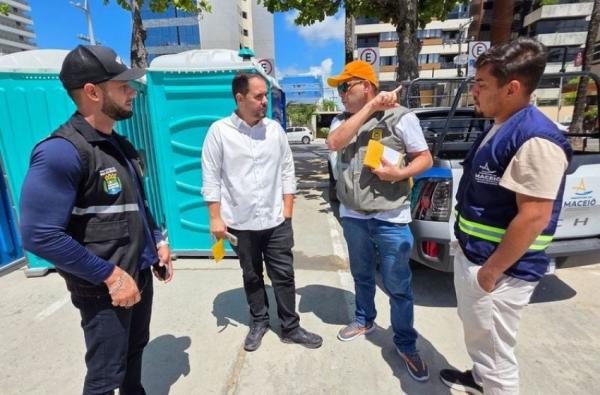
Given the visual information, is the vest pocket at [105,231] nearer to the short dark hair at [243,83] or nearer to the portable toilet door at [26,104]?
the short dark hair at [243,83]

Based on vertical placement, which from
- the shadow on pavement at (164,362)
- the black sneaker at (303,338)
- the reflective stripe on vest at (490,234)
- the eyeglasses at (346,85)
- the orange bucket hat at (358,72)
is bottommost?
the shadow on pavement at (164,362)

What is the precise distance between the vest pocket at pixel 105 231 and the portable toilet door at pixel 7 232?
11.8ft

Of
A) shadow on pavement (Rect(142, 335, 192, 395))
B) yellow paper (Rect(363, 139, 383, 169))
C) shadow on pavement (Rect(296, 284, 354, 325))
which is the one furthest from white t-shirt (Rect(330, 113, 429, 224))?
shadow on pavement (Rect(142, 335, 192, 395))

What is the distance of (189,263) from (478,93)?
142 inches

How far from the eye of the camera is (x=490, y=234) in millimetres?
1577

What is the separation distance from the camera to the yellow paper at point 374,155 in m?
2.06

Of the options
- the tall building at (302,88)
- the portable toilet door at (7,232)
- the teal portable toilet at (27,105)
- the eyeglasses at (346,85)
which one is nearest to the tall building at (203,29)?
the tall building at (302,88)

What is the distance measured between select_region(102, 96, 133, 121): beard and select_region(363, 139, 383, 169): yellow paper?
4.26 ft

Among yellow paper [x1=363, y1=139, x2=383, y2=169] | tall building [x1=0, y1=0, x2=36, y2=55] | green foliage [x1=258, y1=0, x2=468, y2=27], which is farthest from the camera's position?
tall building [x1=0, y1=0, x2=36, y2=55]

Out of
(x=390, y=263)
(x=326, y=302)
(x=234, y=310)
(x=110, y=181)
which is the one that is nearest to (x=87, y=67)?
(x=110, y=181)

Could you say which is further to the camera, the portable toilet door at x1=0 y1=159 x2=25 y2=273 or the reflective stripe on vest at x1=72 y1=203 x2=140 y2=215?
the portable toilet door at x1=0 y1=159 x2=25 y2=273

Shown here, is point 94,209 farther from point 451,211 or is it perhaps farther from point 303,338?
point 451,211

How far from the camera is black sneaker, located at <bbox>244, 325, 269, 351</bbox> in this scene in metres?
2.60

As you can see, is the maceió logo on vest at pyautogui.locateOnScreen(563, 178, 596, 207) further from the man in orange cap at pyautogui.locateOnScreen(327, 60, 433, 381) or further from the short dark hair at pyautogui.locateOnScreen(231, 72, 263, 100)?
the short dark hair at pyautogui.locateOnScreen(231, 72, 263, 100)
